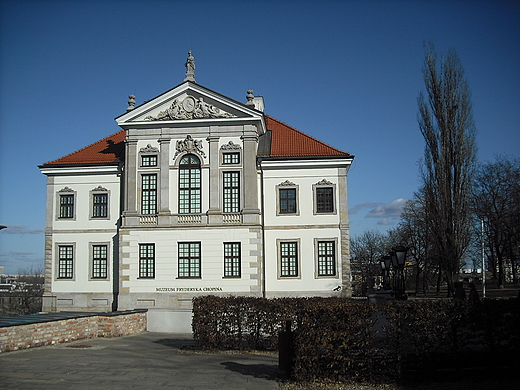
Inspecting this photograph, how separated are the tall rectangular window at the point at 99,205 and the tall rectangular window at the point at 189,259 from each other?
6177mm

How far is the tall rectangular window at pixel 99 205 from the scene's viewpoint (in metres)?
34.3

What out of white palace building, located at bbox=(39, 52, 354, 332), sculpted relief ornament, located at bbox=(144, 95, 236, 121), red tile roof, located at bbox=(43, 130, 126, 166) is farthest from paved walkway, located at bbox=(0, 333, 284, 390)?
red tile roof, located at bbox=(43, 130, 126, 166)

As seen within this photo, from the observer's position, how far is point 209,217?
3170 cm

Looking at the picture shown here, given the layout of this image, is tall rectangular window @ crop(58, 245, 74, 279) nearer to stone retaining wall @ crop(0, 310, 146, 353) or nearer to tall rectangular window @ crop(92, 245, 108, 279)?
tall rectangular window @ crop(92, 245, 108, 279)

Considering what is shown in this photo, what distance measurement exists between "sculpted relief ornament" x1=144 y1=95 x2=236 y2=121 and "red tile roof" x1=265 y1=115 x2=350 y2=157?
12.8 ft

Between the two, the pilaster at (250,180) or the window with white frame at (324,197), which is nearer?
the pilaster at (250,180)

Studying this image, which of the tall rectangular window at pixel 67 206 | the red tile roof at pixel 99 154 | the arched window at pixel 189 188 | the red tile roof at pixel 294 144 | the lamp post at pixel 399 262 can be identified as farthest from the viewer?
the red tile roof at pixel 99 154

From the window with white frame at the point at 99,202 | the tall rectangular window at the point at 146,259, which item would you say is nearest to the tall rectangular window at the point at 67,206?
the window with white frame at the point at 99,202

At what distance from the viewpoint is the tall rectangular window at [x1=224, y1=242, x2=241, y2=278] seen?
3155cm

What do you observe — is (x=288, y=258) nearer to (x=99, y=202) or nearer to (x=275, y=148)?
(x=275, y=148)

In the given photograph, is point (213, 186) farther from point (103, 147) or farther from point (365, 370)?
point (365, 370)

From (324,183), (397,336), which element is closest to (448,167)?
(324,183)

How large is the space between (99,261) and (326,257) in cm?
1453

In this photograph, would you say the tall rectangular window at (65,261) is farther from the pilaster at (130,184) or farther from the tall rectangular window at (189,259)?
the tall rectangular window at (189,259)
